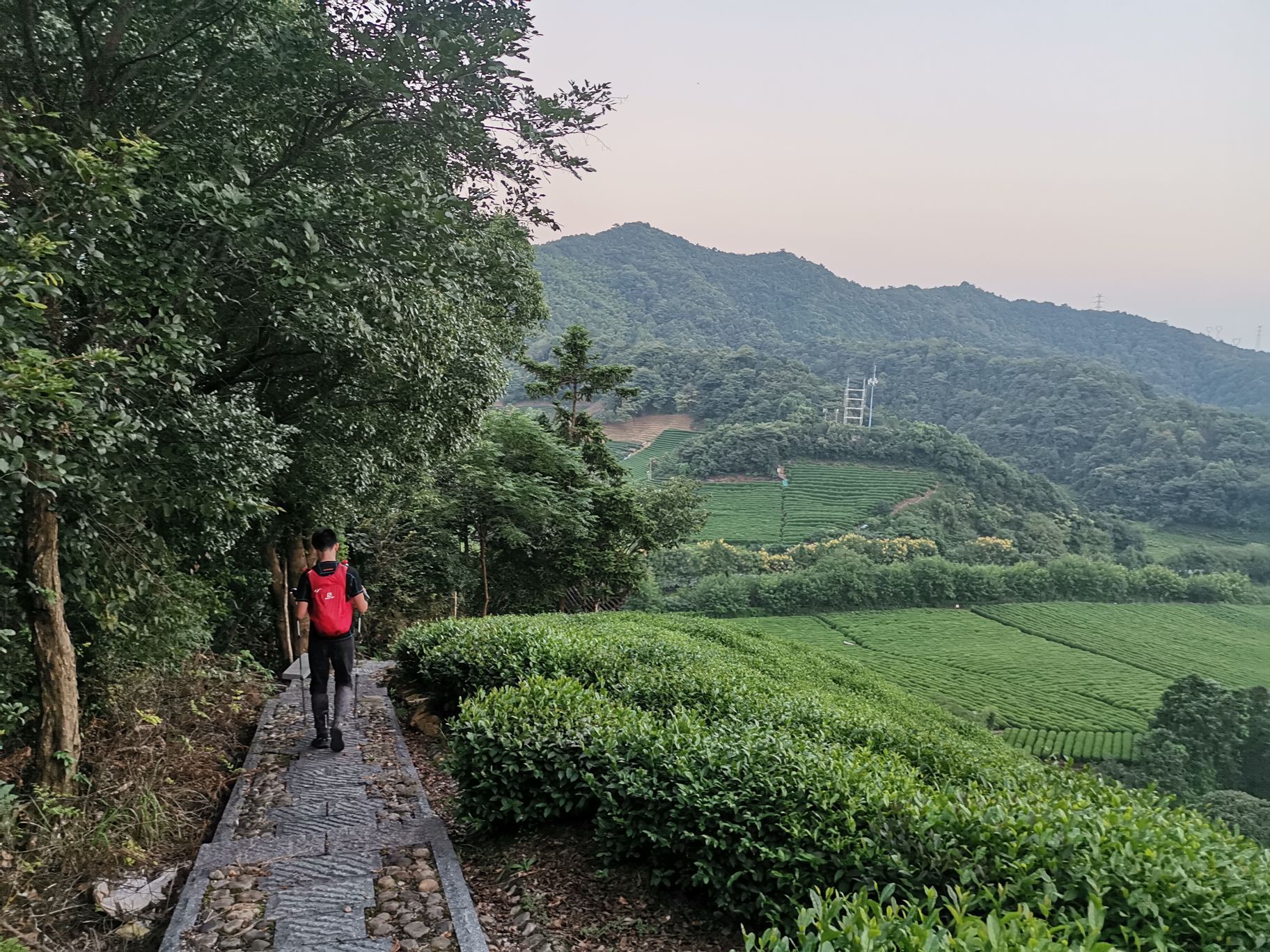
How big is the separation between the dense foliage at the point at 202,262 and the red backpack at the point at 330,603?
0.71 meters

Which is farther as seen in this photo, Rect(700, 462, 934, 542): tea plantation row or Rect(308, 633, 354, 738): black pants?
Rect(700, 462, 934, 542): tea plantation row

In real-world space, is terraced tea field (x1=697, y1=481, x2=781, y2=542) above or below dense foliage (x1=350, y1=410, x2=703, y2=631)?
below

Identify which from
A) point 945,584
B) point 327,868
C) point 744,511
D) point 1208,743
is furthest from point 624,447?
point 327,868

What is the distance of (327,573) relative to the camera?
18.7 ft

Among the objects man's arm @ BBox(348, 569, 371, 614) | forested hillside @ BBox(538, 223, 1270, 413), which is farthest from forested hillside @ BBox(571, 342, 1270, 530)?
man's arm @ BBox(348, 569, 371, 614)

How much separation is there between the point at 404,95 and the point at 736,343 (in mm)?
134106

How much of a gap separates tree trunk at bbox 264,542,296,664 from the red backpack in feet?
15.4

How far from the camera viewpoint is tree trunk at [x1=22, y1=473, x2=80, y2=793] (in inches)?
162

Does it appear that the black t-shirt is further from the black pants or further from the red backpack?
the black pants

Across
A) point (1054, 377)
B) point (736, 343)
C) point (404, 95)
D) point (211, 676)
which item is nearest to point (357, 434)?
point (211, 676)

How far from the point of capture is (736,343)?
13625 centimetres

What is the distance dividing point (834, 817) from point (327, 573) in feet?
13.6

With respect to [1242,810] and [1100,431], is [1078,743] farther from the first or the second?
[1100,431]

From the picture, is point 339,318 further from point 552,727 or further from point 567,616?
point 567,616
